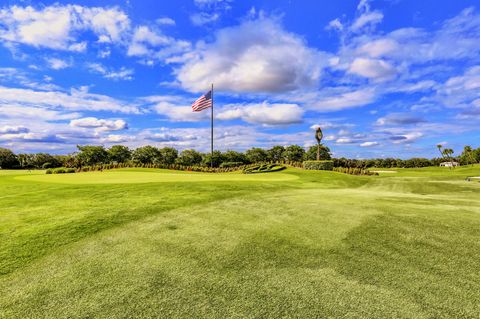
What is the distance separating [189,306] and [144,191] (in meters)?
10.1

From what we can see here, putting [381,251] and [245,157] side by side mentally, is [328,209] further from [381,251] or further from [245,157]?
[245,157]

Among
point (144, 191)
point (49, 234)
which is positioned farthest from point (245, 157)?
point (49, 234)

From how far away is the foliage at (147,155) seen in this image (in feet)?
323

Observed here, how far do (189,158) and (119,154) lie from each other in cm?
2398

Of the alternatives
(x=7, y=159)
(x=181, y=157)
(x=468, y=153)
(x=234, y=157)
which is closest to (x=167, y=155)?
(x=181, y=157)

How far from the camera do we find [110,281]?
4.21m

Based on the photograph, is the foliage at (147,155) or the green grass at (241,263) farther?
the foliage at (147,155)

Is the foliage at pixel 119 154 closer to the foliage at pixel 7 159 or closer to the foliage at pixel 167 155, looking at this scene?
the foliage at pixel 167 155

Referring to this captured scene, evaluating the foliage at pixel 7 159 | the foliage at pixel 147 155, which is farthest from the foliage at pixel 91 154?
the foliage at pixel 7 159

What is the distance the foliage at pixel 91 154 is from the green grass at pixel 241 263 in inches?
3325

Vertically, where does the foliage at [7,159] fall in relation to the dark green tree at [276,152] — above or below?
below

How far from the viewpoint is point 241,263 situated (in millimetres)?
4785

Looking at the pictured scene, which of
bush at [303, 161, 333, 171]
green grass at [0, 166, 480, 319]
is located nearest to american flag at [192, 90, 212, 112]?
bush at [303, 161, 333, 171]

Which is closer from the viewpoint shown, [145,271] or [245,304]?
[245,304]
